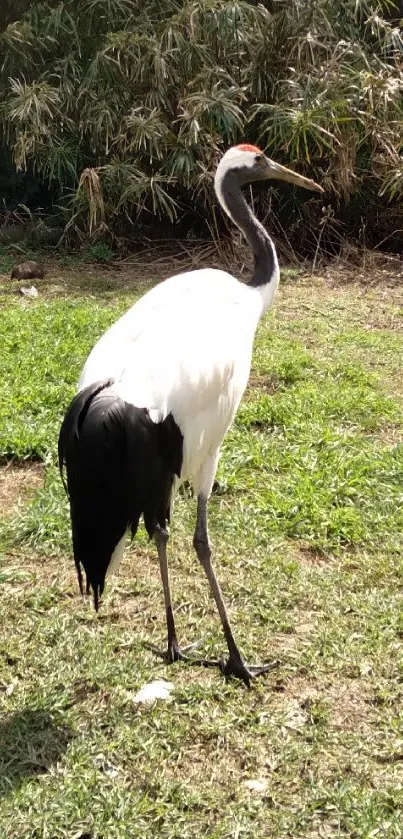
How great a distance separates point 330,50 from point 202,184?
1793 millimetres

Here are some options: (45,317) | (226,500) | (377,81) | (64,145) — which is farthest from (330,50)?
(226,500)

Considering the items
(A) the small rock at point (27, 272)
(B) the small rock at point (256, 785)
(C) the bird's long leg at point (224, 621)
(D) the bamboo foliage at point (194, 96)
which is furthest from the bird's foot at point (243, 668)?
(D) the bamboo foliage at point (194, 96)

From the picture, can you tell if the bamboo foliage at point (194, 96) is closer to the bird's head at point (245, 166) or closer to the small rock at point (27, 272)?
the small rock at point (27, 272)

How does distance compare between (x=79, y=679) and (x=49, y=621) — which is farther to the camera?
(x=49, y=621)

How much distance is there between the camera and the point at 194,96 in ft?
25.7

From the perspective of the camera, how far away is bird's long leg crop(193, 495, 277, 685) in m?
2.67

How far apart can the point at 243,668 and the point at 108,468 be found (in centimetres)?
82

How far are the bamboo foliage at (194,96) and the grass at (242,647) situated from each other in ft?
12.7

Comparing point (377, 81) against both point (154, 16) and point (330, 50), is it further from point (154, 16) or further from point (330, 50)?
point (154, 16)

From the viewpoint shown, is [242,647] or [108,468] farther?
[242,647]

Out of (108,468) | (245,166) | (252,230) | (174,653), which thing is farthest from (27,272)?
(108,468)

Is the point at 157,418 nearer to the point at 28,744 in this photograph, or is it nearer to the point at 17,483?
the point at 28,744

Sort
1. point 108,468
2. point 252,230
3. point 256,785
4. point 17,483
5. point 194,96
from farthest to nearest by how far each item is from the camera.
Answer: point 194,96, point 17,483, point 252,230, point 108,468, point 256,785

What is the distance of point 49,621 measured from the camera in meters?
2.92
